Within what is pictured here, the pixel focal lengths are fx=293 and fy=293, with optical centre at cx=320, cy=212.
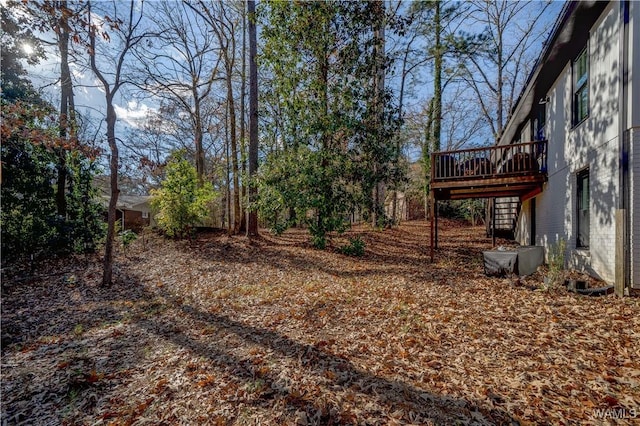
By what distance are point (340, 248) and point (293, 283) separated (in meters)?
3.56

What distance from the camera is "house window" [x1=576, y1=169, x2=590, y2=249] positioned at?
250 inches

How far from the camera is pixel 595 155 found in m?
5.83

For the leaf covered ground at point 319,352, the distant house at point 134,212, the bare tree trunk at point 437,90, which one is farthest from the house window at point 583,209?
the distant house at point 134,212

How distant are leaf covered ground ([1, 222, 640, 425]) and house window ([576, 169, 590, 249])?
1464mm

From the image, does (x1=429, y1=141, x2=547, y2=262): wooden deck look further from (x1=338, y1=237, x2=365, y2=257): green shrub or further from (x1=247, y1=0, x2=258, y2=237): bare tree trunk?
(x1=247, y1=0, x2=258, y2=237): bare tree trunk

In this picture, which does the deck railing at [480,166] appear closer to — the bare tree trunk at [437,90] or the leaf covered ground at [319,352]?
the leaf covered ground at [319,352]

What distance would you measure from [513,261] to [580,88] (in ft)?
14.3

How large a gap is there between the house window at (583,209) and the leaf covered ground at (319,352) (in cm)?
146

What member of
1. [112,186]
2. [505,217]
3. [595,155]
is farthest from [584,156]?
[112,186]

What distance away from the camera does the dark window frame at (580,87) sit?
646 centimetres

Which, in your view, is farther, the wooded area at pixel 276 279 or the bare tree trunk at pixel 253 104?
the bare tree trunk at pixel 253 104

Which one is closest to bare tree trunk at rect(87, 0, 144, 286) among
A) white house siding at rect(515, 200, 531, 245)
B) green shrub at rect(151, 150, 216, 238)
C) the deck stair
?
green shrub at rect(151, 150, 216, 238)

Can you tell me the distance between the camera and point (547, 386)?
2738mm

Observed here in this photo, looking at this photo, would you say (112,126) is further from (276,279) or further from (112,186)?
(276,279)
